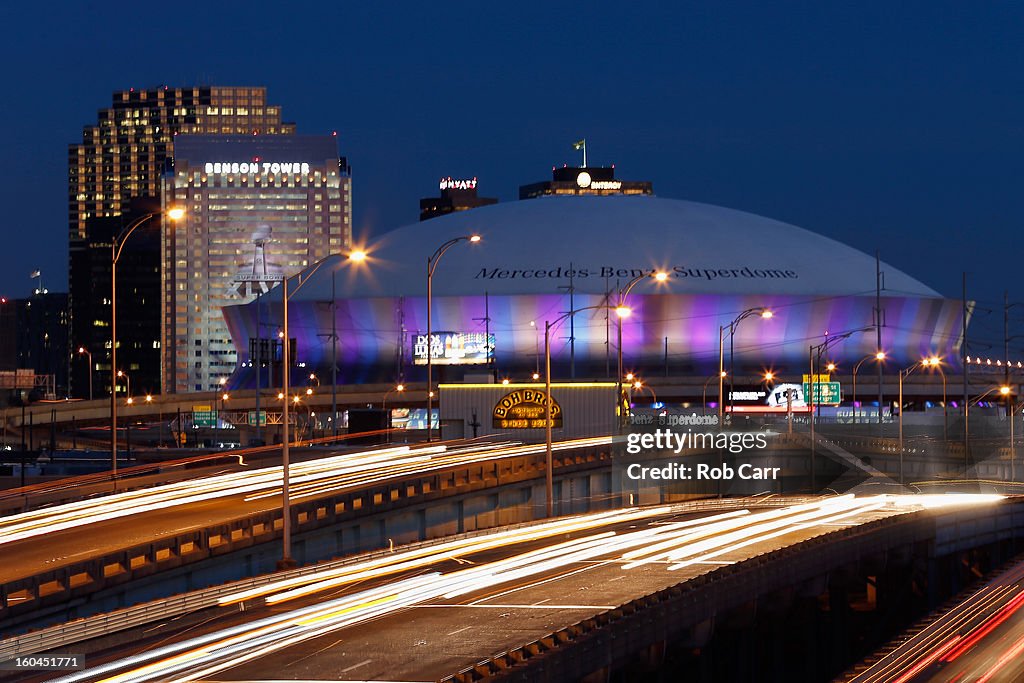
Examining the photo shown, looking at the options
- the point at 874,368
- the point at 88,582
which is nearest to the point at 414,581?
the point at 88,582

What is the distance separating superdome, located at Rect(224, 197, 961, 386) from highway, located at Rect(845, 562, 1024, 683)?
391 ft

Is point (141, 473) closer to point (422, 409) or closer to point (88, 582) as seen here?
point (88, 582)

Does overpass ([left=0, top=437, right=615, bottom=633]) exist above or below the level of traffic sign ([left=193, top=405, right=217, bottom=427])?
below

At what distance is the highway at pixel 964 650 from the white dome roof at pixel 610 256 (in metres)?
122

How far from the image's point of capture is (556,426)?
7956 cm

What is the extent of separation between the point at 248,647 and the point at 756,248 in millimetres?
155304

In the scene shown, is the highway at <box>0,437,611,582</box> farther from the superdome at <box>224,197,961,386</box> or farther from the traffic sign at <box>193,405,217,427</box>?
the traffic sign at <box>193,405,217,427</box>

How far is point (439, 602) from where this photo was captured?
110 ft

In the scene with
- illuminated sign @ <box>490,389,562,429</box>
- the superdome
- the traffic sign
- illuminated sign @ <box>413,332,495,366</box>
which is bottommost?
the traffic sign

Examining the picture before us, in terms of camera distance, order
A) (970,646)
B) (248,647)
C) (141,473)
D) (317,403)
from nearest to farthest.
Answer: (248,647) → (970,646) → (141,473) → (317,403)

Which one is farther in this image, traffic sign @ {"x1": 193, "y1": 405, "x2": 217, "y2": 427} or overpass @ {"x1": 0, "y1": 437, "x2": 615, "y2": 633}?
traffic sign @ {"x1": 193, "y1": 405, "x2": 217, "y2": 427}

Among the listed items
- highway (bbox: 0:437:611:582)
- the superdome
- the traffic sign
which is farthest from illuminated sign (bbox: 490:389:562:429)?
the traffic sign
